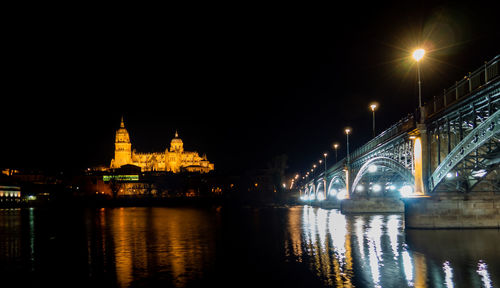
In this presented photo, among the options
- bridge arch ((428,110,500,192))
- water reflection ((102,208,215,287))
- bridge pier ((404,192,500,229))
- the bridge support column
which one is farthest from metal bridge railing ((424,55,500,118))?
water reflection ((102,208,215,287))

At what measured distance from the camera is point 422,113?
3709 centimetres

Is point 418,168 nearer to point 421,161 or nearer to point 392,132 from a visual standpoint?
point 421,161

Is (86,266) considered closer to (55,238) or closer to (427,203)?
(55,238)

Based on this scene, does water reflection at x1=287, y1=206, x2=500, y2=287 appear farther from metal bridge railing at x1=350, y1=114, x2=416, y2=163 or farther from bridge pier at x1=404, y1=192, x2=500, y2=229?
metal bridge railing at x1=350, y1=114, x2=416, y2=163

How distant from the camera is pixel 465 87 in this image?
3091 cm

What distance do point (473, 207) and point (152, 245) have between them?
21393mm

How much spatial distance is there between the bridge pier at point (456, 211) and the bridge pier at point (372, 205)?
1292 inches

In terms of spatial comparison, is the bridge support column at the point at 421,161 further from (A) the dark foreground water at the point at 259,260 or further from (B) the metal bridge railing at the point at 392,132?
(A) the dark foreground water at the point at 259,260

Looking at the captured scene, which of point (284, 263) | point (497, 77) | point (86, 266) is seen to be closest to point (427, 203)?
point (497, 77)

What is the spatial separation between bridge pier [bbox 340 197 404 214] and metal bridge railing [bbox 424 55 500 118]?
111 ft

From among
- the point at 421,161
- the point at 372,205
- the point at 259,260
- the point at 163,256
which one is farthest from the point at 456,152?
the point at 372,205

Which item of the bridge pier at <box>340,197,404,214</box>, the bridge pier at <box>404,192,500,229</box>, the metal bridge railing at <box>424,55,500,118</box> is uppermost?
the metal bridge railing at <box>424,55,500,118</box>

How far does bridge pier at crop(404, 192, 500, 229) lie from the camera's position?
35.8 m

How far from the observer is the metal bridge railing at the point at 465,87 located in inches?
1051
